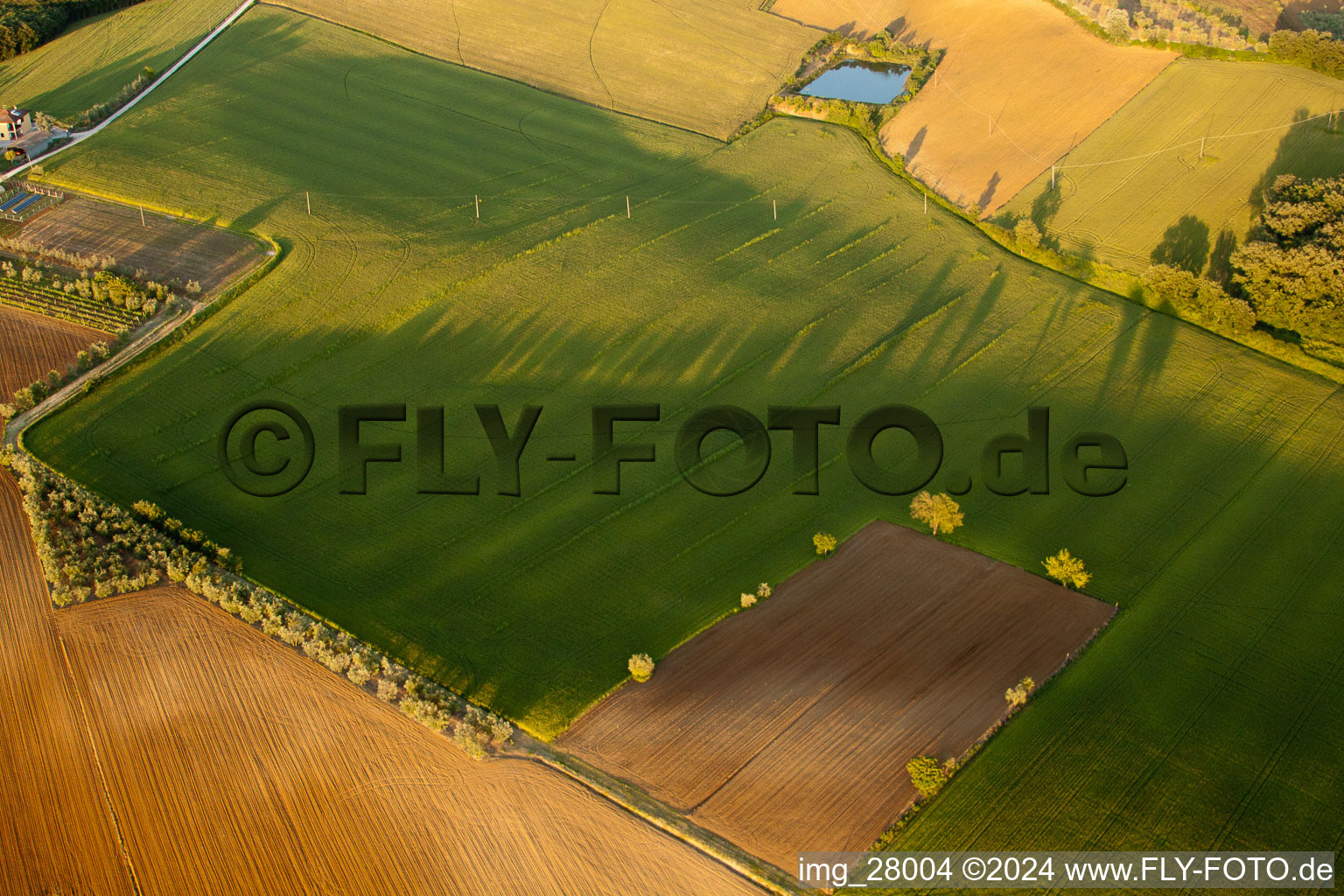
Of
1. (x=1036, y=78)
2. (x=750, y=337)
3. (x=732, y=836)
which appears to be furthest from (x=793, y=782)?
(x=1036, y=78)

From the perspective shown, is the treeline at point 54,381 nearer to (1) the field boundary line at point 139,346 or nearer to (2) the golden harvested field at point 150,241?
(1) the field boundary line at point 139,346

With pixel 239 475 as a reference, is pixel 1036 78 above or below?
above

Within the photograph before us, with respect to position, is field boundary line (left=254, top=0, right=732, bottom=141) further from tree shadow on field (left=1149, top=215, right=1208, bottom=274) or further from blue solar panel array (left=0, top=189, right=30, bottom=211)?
blue solar panel array (left=0, top=189, right=30, bottom=211)

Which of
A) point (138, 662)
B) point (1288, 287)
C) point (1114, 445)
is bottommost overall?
point (138, 662)

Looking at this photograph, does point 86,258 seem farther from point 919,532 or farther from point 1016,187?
point 1016,187

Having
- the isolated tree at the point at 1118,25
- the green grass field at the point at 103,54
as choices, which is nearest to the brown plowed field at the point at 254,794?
the green grass field at the point at 103,54

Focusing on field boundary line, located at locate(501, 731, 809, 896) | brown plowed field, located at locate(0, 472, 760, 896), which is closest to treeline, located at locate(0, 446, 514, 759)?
brown plowed field, located at locate(0, 472, 760, 896)
